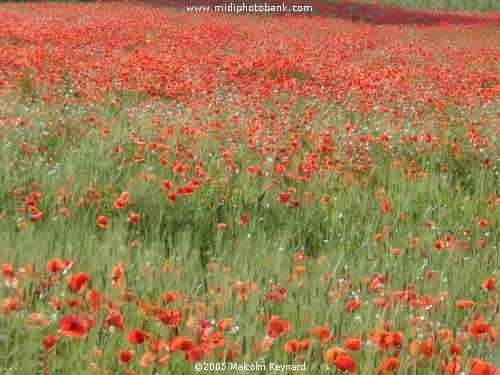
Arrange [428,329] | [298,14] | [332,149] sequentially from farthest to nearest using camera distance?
[298,14] < [332,149] < [428,329]

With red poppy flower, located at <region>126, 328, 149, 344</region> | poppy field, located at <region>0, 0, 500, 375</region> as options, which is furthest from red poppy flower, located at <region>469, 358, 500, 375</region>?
red poppy flower, located at <region>126, 328, 149, 344</region>

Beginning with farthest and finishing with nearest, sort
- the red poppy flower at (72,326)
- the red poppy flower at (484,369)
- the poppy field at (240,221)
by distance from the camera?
the poppy field at (240,221) < the red poppy flower at (484,369) < the red poppy flower at (72,326)

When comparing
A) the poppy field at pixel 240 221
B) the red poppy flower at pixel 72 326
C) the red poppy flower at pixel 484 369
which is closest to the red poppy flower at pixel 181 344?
the poppy field at pixel 240 221

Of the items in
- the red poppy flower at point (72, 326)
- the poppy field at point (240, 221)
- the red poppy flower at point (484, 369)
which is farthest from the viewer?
the poppy field at point (240, 221)

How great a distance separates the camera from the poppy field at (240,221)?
2.35m

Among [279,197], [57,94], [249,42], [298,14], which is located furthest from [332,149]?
[298,14]

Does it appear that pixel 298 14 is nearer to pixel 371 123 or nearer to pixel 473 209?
pixel 371 123

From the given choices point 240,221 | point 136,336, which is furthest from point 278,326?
point 240,221

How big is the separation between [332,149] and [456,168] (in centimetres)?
98

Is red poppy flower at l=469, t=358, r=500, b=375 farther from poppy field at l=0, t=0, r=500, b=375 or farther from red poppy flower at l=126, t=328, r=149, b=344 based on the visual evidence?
red poppy flower at l=126, t=328, r=149, b=344

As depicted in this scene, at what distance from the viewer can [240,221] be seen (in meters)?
3.90

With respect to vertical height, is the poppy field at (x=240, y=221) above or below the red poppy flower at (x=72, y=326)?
below

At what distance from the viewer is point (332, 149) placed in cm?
567

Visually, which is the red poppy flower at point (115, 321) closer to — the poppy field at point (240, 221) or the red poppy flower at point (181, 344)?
the poppy field at point (240, 221)
